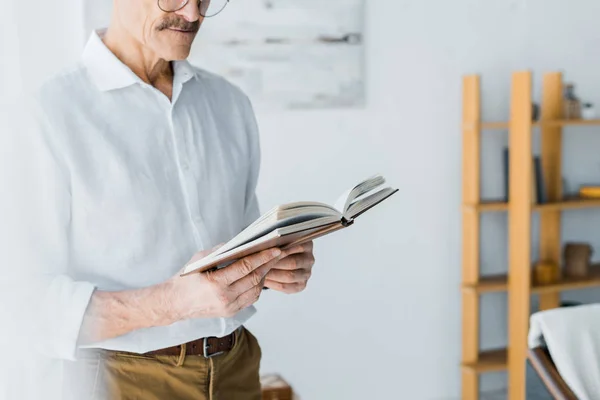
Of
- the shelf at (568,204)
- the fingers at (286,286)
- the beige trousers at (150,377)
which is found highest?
the fingers at (286,286)

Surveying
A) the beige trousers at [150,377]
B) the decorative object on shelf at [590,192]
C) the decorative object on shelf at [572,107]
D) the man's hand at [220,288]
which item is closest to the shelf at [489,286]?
the decorative object on shelf at [590,192]

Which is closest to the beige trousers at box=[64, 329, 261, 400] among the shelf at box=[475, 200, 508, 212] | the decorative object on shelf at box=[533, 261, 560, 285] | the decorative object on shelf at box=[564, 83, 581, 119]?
the shelf at box=[475, 200, 508, 212]

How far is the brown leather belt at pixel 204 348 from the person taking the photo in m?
1.25

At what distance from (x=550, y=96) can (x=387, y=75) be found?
2.35 ft

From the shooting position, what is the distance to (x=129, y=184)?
1.21 meters

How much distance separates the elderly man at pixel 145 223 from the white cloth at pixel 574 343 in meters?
1.07

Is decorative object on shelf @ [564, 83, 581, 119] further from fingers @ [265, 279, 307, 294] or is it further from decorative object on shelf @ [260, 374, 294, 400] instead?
fingers @ [265, 279, 307, 294]

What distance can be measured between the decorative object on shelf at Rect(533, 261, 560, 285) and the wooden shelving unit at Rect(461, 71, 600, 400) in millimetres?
33

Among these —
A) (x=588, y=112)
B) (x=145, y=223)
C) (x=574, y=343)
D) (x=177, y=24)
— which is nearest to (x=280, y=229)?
(x=145, y=223)

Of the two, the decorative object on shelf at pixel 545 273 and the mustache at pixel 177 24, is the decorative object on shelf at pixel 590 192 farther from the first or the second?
the mustache at pixel 177 24

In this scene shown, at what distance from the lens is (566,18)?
3293 millimetres

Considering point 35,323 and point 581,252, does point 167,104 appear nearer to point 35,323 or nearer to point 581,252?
point 35,323

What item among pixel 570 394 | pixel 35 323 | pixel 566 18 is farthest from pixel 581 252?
pixel 35 323

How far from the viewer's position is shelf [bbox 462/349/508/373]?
3.08 metres
